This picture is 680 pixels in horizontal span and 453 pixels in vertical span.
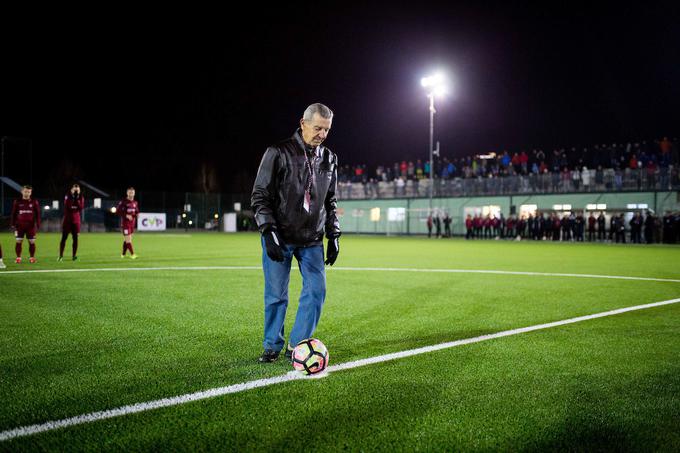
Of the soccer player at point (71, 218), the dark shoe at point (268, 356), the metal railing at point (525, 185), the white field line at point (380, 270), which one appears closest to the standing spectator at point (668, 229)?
the metal railing at point (525, 185)

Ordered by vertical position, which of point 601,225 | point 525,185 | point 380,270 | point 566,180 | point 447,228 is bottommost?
point 380,270

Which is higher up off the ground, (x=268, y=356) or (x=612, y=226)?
(x=612, y=226)

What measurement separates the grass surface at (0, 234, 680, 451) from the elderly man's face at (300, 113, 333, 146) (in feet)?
6.31

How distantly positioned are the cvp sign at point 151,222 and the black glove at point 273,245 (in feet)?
162

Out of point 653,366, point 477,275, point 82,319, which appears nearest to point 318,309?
point 653,366

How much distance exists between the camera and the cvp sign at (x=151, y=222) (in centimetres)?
5128

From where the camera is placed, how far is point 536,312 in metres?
7.42

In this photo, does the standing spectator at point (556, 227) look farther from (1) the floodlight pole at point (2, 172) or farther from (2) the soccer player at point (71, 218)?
(1) the floodlight pole at point (2, 172)

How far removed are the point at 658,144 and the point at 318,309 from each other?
39.8 metres

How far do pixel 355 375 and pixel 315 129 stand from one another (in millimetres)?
2026

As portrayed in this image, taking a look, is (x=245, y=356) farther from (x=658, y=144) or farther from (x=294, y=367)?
(x=658, y=144)

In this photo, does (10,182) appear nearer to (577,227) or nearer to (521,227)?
(521,227)

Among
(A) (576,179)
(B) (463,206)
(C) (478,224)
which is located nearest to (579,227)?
(A) (576,179)

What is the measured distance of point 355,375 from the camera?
4.32 m
